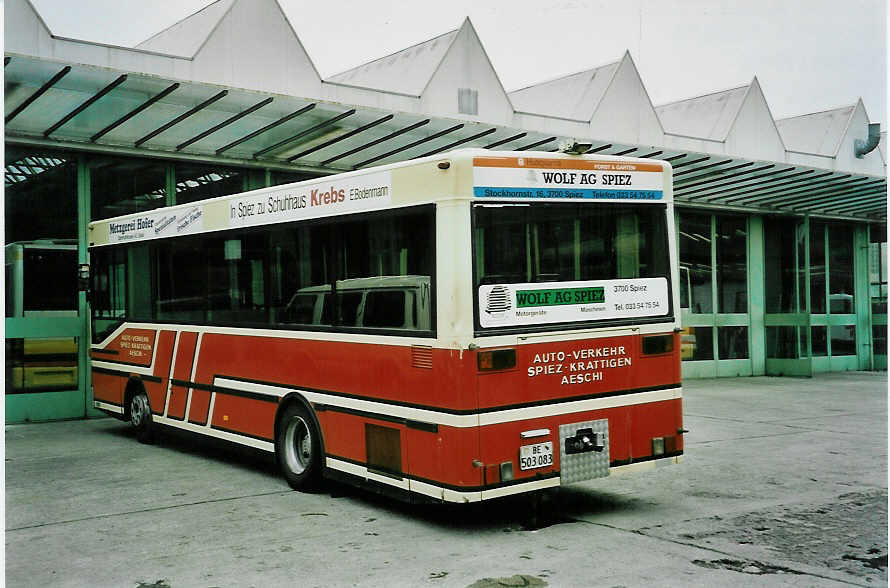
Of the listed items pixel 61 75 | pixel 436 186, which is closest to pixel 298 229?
pixel 436 186

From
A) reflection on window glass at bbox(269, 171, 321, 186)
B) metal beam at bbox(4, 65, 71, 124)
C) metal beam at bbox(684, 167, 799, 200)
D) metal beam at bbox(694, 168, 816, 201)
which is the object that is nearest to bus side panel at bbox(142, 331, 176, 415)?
metal beam at bbox(4, 65, 71, 124)

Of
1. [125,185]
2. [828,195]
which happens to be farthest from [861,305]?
[125,185]

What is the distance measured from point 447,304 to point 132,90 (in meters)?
6.19

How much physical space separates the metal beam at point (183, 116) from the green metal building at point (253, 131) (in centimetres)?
3

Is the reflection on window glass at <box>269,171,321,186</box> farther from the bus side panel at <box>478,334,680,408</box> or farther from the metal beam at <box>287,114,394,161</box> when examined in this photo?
the bus side panel at <box>478,334,680,408</box>

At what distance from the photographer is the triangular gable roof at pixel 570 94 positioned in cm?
1523

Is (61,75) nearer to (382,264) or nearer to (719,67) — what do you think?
(382,264)

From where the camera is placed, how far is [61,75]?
9.92 metres

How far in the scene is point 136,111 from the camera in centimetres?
1128

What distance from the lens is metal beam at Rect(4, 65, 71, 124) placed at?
32.3ft

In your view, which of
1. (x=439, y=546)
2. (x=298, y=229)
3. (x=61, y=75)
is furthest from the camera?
(x=61, y=75)

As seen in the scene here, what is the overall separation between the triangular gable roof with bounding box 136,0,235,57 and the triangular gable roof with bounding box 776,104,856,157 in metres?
12.7

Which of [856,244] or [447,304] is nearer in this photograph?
[447,304]

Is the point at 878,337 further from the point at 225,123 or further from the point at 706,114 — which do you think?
the point at 225,123
